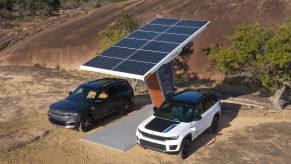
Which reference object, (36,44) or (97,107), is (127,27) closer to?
(97,107)

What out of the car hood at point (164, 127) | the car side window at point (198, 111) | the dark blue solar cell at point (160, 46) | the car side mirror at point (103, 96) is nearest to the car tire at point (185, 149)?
the car hood at point (164, 127)

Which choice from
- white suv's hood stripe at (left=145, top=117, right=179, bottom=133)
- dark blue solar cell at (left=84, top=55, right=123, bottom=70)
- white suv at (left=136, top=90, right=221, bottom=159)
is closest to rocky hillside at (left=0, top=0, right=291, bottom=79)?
white suv at (left=136, top=90, right=221, bottom=159)

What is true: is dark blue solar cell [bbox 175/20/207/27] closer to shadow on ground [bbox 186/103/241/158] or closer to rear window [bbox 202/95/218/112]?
rear window [bbox 202/95/218/112]

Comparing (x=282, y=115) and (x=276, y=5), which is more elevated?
(x=276, y=5)

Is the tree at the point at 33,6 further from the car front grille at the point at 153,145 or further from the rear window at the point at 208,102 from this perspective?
the car front grille at the point at 153,145

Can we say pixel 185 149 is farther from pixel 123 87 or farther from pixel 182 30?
pixel 182 30

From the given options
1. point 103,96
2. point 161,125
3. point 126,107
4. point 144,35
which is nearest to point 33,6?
point 144,35

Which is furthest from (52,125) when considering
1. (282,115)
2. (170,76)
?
(282,115)
